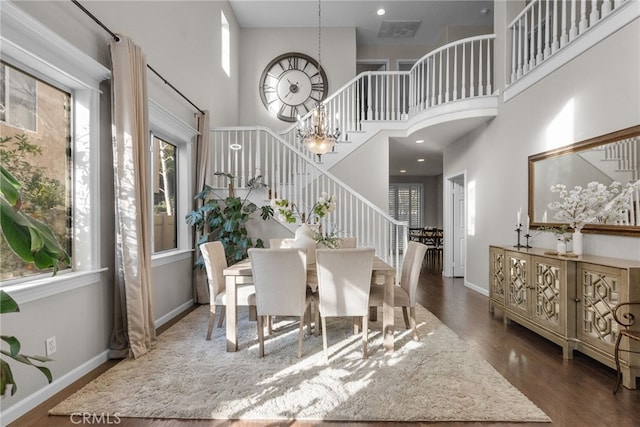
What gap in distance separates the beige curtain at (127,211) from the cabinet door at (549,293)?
359cm

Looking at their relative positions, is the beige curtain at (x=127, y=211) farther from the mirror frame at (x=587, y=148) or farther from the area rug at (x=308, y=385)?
the mirror frame at (x=587, y=148)

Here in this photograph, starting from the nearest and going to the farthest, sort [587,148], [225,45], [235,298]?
[235,298] < [587,148] < [225,45]

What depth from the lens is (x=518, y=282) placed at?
3.59 metres

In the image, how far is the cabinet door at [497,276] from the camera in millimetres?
3928

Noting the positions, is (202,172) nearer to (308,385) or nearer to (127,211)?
(127,211)

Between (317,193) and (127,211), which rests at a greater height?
(317,193)

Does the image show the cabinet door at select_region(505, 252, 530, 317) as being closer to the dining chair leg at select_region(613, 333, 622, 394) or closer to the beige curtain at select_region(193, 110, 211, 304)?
the dining chair leg at select_region(613, 333, 622, 394)

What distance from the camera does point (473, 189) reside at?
5805 millimetres

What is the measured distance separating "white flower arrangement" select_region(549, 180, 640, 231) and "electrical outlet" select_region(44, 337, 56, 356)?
13.8ft

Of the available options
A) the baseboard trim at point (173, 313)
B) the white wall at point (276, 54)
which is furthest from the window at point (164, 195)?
the white wall at point (276, 54)

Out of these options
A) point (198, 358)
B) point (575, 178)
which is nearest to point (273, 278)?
point (198, 358)

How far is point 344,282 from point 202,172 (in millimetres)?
2921

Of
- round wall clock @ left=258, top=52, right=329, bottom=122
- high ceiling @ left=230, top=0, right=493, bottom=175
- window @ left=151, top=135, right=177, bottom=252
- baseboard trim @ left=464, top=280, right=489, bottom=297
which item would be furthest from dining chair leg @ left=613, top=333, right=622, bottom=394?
round wall clock @ left=258, top=52, right=329, bottom=122

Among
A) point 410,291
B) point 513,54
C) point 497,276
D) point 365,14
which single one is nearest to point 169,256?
point 410,291
